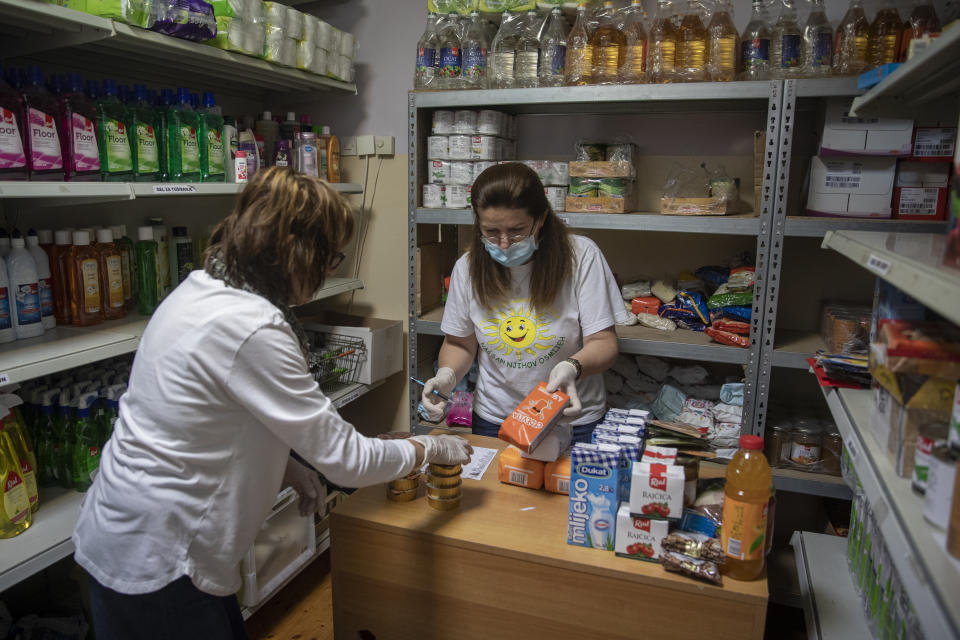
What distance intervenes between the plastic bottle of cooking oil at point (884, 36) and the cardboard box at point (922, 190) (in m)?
0.36

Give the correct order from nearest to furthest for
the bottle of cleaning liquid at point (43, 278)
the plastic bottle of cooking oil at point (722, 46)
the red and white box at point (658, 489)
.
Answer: the red and white box at point (658, 489) < the bottle of cleaning liquid at point (43, 278) < the plastic bottle of cooking oil at point (722, 46)

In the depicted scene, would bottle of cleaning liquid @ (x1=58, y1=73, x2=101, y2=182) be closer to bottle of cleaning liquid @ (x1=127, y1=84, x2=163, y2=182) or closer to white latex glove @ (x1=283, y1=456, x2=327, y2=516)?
bottle of cleaning liquid @ (x1=127, y1=84, x2=163, y2=182)

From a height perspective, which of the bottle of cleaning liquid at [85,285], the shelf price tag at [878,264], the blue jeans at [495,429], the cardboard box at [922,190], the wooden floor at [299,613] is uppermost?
the cardboard box at [922,190]

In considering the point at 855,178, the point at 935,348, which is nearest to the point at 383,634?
the point at 935,348

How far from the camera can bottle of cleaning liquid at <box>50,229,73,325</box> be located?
2230 millimetres

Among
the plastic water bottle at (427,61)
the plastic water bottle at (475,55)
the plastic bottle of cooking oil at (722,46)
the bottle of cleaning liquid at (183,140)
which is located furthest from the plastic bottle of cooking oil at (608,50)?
the bottle of cleaning liquid at (183,140)

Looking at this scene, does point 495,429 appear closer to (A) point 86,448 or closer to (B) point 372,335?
(B) point 372,335

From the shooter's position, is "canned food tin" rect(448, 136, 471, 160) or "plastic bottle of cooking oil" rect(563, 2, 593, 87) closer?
"plastic bottle of cooking oil" rect(563, 2, 593, 87)

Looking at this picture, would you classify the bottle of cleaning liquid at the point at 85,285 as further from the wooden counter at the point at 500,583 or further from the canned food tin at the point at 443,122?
the canned food tin at the point at 443,122

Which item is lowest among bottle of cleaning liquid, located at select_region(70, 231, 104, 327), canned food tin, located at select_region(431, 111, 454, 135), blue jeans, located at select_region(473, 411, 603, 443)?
blue jeans, located at select_region(473, 411, 603, 443)

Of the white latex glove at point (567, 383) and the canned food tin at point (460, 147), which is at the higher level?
the canned food tin at point (460, 147)

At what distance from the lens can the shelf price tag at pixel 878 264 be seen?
108 centimetres

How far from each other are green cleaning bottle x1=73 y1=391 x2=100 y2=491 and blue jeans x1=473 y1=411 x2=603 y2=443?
1277 millimetres

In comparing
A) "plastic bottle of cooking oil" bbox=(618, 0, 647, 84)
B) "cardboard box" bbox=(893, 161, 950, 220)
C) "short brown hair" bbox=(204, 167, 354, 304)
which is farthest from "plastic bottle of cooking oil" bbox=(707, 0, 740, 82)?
"short brown hair" bbox=(204, 167, 354, 304)
